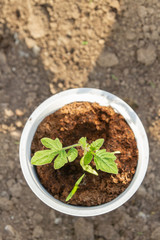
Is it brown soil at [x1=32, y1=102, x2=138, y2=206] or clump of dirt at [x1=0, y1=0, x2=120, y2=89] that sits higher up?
clump of dirt at [x1=0, y1=0, x2=120, y2=89]

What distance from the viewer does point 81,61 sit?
2.17 meters

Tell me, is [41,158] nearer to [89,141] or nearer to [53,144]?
[53,144]

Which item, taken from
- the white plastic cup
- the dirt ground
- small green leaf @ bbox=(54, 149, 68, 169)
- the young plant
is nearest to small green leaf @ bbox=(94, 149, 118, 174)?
the young plant

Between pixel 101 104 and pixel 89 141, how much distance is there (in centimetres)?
23

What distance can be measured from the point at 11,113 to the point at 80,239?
1094mm

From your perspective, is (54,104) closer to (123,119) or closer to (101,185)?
Answer: (123,119)

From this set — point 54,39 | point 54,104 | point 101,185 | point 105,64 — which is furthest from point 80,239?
point 54,39

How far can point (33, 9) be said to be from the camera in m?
2.15

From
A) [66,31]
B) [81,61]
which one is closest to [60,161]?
[81,61]

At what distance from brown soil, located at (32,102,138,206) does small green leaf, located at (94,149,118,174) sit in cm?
20

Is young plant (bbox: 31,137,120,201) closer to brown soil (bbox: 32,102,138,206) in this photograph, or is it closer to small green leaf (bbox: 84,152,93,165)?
small green leaf (bbox: 84,152,93,165)

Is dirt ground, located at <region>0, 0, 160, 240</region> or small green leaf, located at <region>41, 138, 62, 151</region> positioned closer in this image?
small green leaf, located at <region>41, 138, 62, 151</region>

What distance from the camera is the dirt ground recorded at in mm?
2105

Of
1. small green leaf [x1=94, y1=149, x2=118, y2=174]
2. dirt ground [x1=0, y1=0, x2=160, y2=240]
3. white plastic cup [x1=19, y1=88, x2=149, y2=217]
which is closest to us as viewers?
small green leaf [x1=94, y1=149, x2=118, y2=174]
